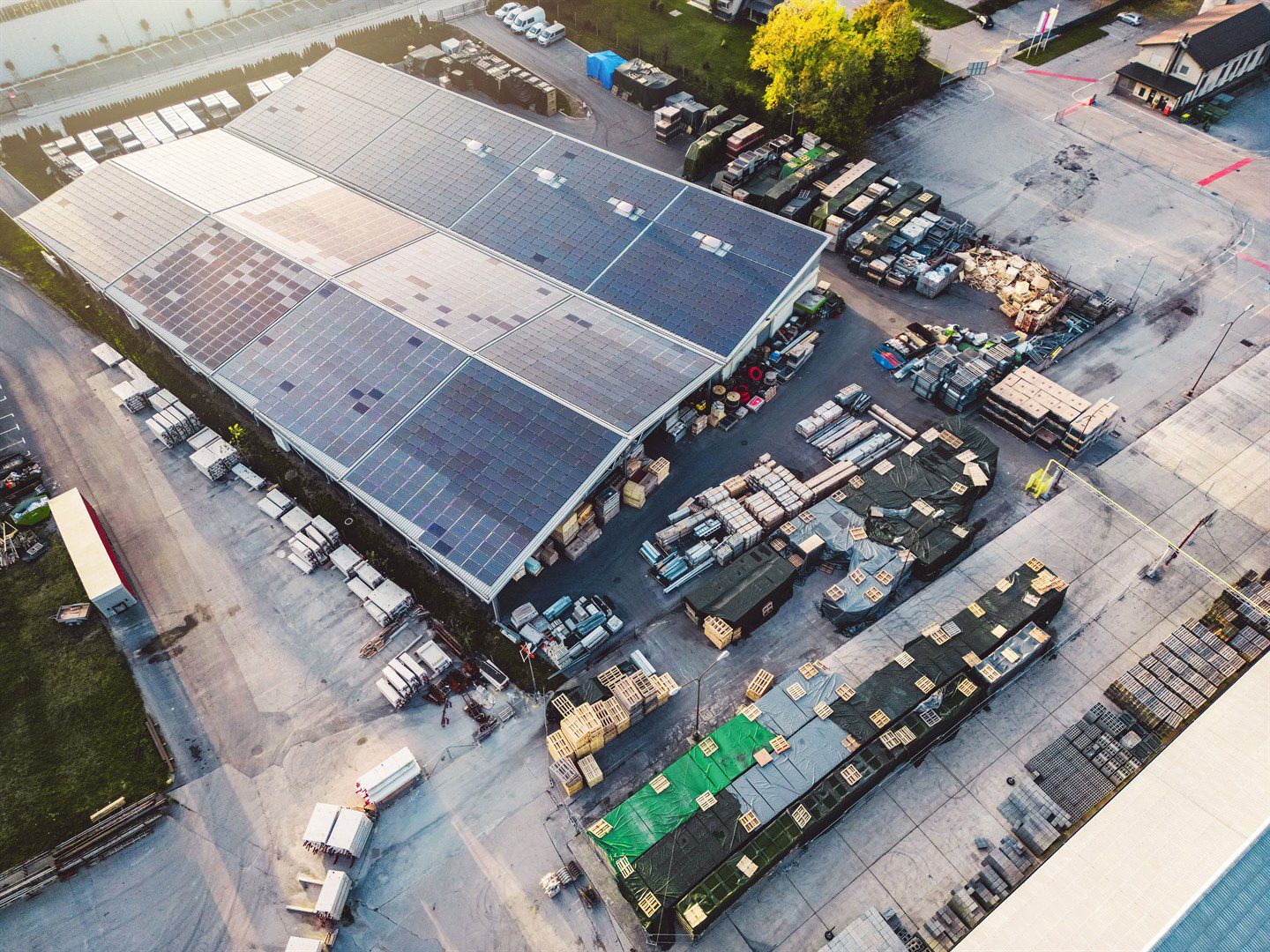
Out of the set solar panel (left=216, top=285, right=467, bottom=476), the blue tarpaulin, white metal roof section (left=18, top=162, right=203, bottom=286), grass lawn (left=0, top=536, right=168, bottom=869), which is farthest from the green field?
grass lawn (left=0, top=536, right=168, bottom=869)

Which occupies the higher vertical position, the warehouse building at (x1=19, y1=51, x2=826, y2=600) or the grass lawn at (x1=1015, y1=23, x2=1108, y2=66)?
the grass lawn at (x1=1015, y1=23, x2=1108, y2=66)

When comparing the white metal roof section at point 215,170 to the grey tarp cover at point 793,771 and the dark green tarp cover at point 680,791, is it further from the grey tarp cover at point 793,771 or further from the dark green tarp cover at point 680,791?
the grey tarp cover at point 793,771

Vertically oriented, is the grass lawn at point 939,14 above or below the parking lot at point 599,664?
above

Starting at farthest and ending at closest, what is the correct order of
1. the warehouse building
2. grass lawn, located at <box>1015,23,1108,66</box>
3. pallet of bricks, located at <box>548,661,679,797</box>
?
grass lawn, located at <box>1015,23,1108,66</box> → the warehouse building → pallet of bricks, located at <box>548,661,679,797</box>

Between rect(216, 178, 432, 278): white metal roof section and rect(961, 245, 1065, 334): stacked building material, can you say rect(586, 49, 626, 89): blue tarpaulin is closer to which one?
rect(216, 178, 432, 278): white metal roof section

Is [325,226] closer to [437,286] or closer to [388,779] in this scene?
[437,286]

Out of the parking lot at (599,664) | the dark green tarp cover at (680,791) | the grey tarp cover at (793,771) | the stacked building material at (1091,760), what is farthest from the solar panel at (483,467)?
the stacked building material at (1091,760)
